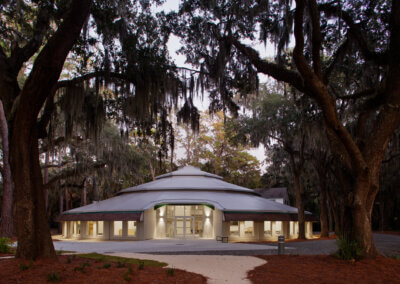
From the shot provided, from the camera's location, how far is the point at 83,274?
24.4ft

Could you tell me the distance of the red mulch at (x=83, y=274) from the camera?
685 centimetres

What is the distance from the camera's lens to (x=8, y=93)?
906cm

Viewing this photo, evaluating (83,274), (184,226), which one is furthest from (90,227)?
(83,274)

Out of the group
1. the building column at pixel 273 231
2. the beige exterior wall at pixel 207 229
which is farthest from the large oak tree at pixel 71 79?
the building column at pixel 273 231

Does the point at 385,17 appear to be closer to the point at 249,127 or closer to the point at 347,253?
the point at 347,253

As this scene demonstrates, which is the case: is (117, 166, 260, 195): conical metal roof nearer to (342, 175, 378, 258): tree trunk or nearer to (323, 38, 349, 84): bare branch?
(323, 38, 349, 84): bare branch

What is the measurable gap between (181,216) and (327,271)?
51.9 feet

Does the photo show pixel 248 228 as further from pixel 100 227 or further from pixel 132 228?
pixel 100 227

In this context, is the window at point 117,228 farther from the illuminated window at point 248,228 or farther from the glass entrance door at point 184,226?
the illuminated window at point 248,228

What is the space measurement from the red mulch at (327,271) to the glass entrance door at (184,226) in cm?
1351

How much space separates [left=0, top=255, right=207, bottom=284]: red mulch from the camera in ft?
22.5

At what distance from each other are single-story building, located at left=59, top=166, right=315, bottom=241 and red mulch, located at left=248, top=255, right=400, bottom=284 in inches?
463

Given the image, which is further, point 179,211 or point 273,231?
point 273,231

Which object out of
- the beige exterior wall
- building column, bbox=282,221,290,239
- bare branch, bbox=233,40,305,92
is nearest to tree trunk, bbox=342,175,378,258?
bare branch, bbox=233,40,305,92
